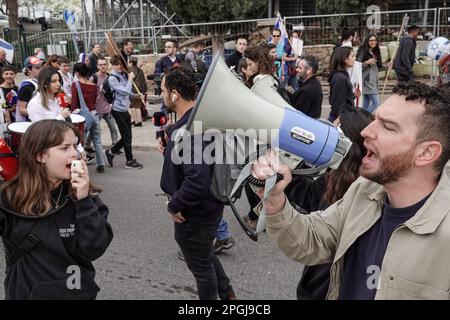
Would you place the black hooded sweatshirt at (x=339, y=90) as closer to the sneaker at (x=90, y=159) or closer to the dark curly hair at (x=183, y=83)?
the dark curly hair at (x=183, y=83)

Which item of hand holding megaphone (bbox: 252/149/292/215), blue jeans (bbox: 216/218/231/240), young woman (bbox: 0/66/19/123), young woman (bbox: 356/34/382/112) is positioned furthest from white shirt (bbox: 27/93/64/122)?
young woman (bbox: 356/34/382/112)

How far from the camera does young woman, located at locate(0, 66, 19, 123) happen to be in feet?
18.9

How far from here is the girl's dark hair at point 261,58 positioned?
4.82 meters

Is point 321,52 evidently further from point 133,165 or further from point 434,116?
point 434,116

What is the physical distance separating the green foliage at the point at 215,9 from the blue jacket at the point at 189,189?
11935 millimetres

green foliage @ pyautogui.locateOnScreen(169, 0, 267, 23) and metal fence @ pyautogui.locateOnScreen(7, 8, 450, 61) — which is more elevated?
green foliage @ pyautogui.locateOnScreen(169, 0, 267, 23)

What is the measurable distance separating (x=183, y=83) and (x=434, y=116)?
1678 mm

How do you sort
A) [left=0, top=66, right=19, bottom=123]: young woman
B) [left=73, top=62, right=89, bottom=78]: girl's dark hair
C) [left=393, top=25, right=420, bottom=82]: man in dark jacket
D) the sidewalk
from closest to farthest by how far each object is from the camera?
1. [left=0, top=66, right=19, bottom=123]: young woman
2. [left=73, top=62, right=89, bottom=78]: girl's dark hair
3. the sidewalk
4. [left=393, top=25, right=420, bottom=82]: man in dark jacket

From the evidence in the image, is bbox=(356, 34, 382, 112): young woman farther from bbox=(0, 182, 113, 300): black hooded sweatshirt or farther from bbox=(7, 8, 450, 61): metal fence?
bbox=(0, 182, 113, 300): black hooded sweatshirt

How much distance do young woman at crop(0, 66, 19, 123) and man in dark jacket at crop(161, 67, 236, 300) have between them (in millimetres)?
3582

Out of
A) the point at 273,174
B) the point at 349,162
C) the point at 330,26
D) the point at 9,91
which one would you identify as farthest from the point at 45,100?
the point at 330,26

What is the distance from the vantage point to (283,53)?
355 inches

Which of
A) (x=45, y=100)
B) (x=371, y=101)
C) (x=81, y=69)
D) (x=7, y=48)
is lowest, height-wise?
(x=371, y=101)

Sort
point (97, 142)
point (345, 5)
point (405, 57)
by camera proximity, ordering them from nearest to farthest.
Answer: point (97, 142), point (405, 57), point (345, 5)
